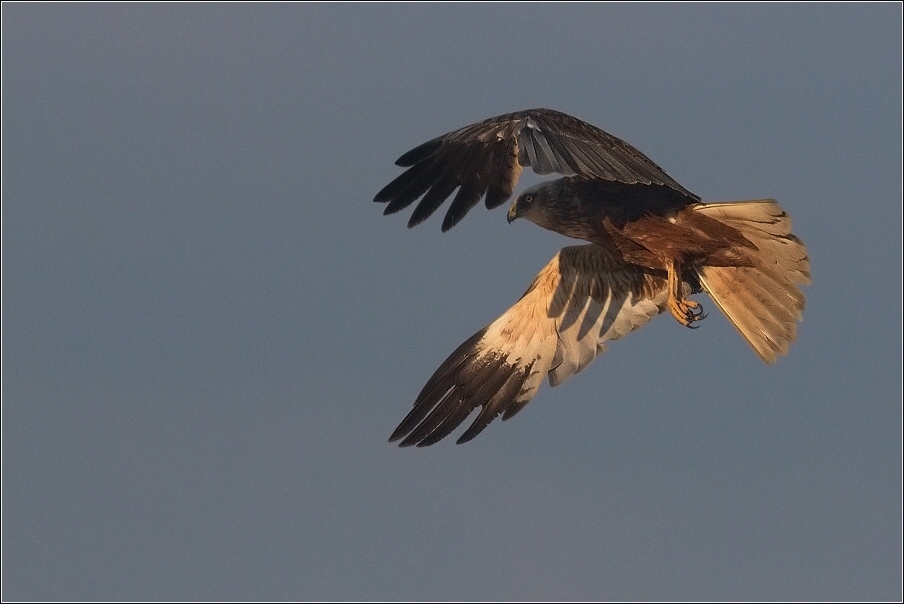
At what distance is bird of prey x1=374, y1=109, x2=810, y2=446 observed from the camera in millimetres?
10008

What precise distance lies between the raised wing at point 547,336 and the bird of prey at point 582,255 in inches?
0.4

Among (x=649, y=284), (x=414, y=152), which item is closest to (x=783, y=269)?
(x=649, y=284)

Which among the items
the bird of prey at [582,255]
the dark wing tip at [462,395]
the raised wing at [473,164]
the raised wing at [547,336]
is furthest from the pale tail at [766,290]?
the dark wing tip at [462,395]

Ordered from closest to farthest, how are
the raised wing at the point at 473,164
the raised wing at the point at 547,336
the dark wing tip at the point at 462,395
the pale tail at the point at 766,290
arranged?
the raised wing at the point at 473,164
the pale tail at the point at 766,290
the dark wing tip at the point at 462,395
the raised wing at the point at 547,336

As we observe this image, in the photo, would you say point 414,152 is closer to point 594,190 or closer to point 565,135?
point 565,135

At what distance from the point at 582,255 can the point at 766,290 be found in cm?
164

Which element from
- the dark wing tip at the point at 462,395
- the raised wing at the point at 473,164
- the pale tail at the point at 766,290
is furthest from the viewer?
the dark wing tip at the point at 462,395

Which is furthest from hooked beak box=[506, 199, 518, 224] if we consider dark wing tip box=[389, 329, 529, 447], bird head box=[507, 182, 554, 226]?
dark wing tip box=[389, 329, 529, 447]

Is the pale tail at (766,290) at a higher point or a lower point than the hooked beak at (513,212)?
lower

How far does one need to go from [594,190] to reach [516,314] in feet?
5.84

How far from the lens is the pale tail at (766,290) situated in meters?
11.3

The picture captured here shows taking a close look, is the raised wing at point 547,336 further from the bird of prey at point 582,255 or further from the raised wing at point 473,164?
the raised wing at point 473,164

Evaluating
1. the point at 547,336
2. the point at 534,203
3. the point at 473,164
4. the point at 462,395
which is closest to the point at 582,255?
the point at 547,336

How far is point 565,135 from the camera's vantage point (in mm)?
9750
